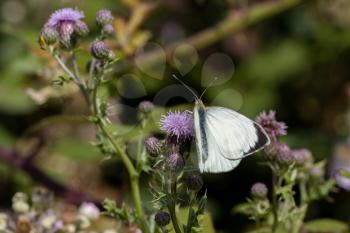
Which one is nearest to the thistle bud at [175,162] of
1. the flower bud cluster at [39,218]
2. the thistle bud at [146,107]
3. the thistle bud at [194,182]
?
the thistle bud at [194,182]

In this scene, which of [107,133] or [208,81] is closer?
[107,133]

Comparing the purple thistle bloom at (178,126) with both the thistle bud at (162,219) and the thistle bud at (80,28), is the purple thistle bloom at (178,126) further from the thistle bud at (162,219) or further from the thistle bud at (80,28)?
the thistle bud at (80,28)

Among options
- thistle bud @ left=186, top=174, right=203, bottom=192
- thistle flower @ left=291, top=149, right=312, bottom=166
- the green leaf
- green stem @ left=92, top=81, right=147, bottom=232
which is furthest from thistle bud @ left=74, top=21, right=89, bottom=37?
the green leaf

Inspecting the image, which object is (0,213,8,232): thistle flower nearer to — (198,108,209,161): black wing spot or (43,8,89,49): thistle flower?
(43,8,89,49): thistle flower

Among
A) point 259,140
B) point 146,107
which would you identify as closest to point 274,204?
point 259,140

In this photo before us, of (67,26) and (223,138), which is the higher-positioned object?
(67,26)

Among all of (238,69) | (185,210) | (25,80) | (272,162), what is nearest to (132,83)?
(25,80)

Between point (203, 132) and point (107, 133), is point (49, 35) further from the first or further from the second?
point (203, 132)
